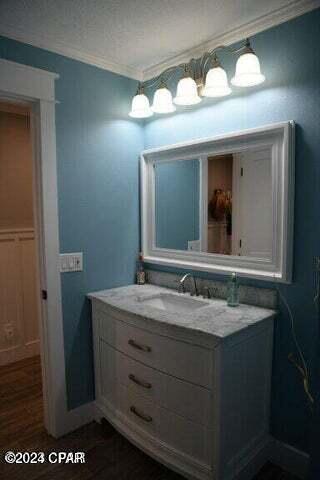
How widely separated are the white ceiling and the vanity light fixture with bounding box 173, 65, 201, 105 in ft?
0.77

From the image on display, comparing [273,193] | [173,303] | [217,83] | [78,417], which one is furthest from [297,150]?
[78,417]

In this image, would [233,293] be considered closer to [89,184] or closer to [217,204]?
[217,204]

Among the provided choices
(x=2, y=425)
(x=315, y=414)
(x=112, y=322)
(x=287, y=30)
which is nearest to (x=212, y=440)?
(x=315, y=414)

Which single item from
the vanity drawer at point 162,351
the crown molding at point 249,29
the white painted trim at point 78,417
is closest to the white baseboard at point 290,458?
the vanity drawer at point 162,351

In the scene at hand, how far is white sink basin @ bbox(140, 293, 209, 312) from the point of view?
2.03m

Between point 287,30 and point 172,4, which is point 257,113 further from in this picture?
point 172,4

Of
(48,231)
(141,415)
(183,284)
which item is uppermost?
(48,231)

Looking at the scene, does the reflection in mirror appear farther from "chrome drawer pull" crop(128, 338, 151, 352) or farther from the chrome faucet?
"chrome drawer pull" crop(128, 338, 151, 352)

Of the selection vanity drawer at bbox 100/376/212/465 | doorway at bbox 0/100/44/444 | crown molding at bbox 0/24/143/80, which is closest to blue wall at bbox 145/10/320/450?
vanity drawer at bbox 100/376/212/465

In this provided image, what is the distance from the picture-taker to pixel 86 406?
2184 millimetres

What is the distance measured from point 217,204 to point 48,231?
3.42ft

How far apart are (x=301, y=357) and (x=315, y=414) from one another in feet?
0.87

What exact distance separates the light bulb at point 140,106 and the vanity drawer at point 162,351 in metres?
1.31

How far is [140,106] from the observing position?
7.07 feet
